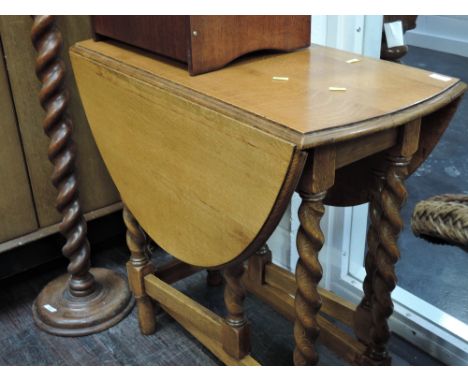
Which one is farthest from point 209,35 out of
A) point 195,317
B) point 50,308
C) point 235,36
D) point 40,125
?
point 50,308

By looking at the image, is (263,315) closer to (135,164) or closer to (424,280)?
(424,280)

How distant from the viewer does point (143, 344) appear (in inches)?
65.3

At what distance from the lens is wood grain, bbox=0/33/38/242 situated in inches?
63.5

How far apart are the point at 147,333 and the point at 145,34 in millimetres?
877

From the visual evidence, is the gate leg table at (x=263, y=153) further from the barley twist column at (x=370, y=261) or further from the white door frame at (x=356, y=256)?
the white door frame at (x=356, y=256)

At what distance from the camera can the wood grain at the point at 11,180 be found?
63.5 inches

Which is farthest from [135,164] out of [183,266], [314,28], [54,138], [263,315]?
[263,315]

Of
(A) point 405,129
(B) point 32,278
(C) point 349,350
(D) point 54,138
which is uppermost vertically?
(A) point 405,129

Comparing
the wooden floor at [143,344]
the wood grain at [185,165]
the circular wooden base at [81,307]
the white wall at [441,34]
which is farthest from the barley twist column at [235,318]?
the white wall at [441,34]

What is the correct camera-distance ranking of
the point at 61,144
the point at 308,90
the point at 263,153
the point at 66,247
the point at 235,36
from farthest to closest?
the point at 66,247
the point at 61,144
the point at 235,36
the point at 308,90
the point at 263,153

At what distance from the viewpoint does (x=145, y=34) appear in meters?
1.25

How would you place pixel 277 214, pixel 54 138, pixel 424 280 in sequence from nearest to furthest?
pixel 277 214, pixel 54 138, pixel 424 280

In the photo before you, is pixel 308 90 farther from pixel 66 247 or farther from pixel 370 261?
pixel 66 247

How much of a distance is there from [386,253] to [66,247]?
944mm
